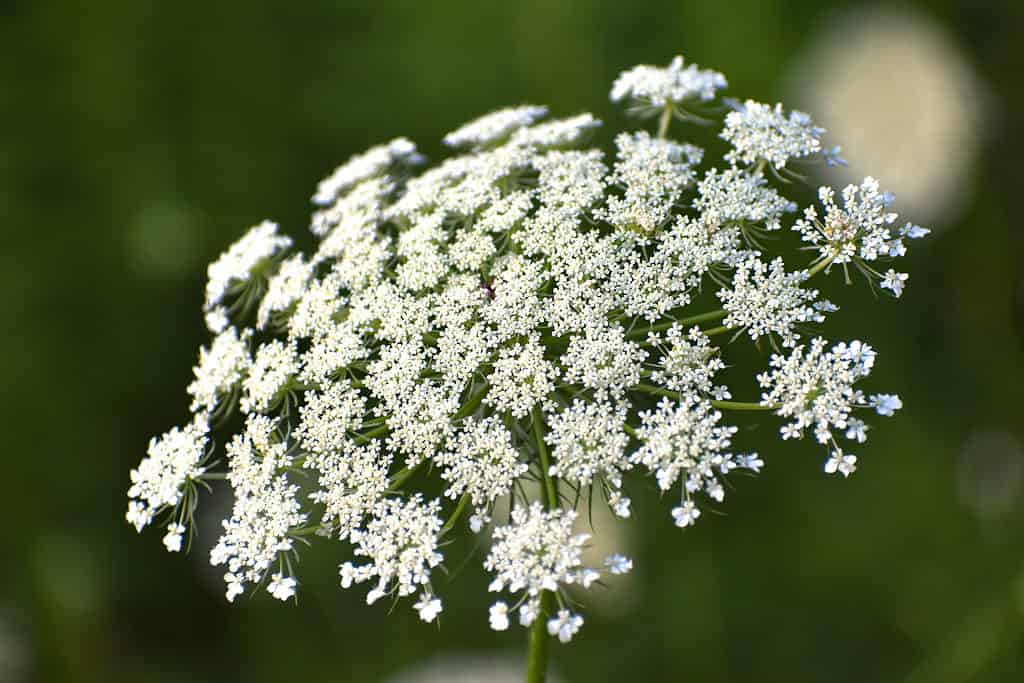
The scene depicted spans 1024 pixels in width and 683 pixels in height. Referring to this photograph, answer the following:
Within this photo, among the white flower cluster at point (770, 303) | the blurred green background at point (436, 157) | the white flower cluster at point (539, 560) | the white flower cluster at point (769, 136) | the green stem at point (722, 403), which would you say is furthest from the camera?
the blurred green background at point (436, 157)

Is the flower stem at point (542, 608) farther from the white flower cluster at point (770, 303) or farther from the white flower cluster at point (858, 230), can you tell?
the white flower cluster at point (858, 230)

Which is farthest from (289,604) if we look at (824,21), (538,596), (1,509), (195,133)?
(824,21)

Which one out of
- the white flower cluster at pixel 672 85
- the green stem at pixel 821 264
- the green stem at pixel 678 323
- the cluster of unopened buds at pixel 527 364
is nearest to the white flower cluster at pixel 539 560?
the cluster of unopened buds at pixel 527 364

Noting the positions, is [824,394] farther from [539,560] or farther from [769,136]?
[769,136]

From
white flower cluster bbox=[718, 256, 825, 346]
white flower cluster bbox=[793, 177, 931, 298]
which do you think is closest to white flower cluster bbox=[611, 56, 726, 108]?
white flower cluster bbox=[793, 177, 931, 298]

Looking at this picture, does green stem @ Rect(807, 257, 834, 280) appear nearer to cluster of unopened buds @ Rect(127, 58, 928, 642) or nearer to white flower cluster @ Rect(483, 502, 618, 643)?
cluster of unopened buds @ Rect(127, 58, 928, 642)

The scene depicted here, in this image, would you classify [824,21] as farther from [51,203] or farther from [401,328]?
[51,203]

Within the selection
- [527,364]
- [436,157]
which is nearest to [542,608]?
[527,364]
